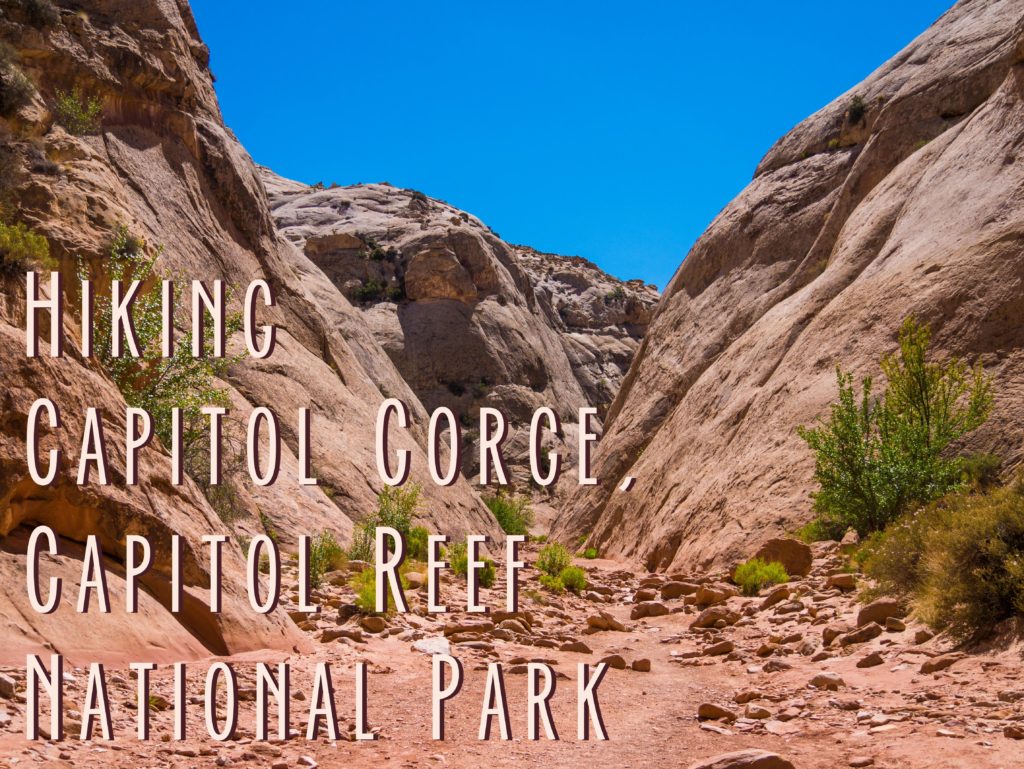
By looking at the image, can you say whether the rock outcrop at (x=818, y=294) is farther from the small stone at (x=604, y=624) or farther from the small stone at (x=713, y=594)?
the small stone at (x=604, y=624)

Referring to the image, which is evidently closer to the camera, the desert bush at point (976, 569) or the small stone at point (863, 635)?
the desert bush at point (976, 569)

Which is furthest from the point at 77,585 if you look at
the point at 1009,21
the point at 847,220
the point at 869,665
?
the point at 1009,21

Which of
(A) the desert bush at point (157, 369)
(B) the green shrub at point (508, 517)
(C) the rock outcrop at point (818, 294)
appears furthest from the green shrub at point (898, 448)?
(B) the green shrub at point (508, 517)

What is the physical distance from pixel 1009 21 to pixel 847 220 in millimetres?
8013

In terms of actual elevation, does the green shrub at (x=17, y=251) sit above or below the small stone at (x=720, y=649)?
above

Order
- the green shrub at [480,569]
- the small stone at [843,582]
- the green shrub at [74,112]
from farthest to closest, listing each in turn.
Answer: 1. the green shrub at [74,112]
2. the green shrub at [480,569]
3. the small stone at [843,582]

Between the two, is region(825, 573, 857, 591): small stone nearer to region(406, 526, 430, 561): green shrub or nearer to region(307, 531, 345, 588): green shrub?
region(307, 531, 345, 588): green shrub

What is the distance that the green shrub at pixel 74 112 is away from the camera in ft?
72.2

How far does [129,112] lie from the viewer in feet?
82.2

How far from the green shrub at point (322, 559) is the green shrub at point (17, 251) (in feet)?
19.2

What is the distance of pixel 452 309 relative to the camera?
183ft

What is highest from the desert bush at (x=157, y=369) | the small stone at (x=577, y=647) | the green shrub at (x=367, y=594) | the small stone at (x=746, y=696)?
the desert bush at (x=157, y=369)

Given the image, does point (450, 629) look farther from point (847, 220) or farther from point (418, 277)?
point (418, 277)

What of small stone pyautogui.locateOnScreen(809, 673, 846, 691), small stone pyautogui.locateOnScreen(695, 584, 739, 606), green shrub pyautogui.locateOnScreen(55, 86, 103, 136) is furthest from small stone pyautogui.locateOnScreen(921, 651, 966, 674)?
green shrub pyautogui.locateOnScreen(55, 86, 103, 136)
